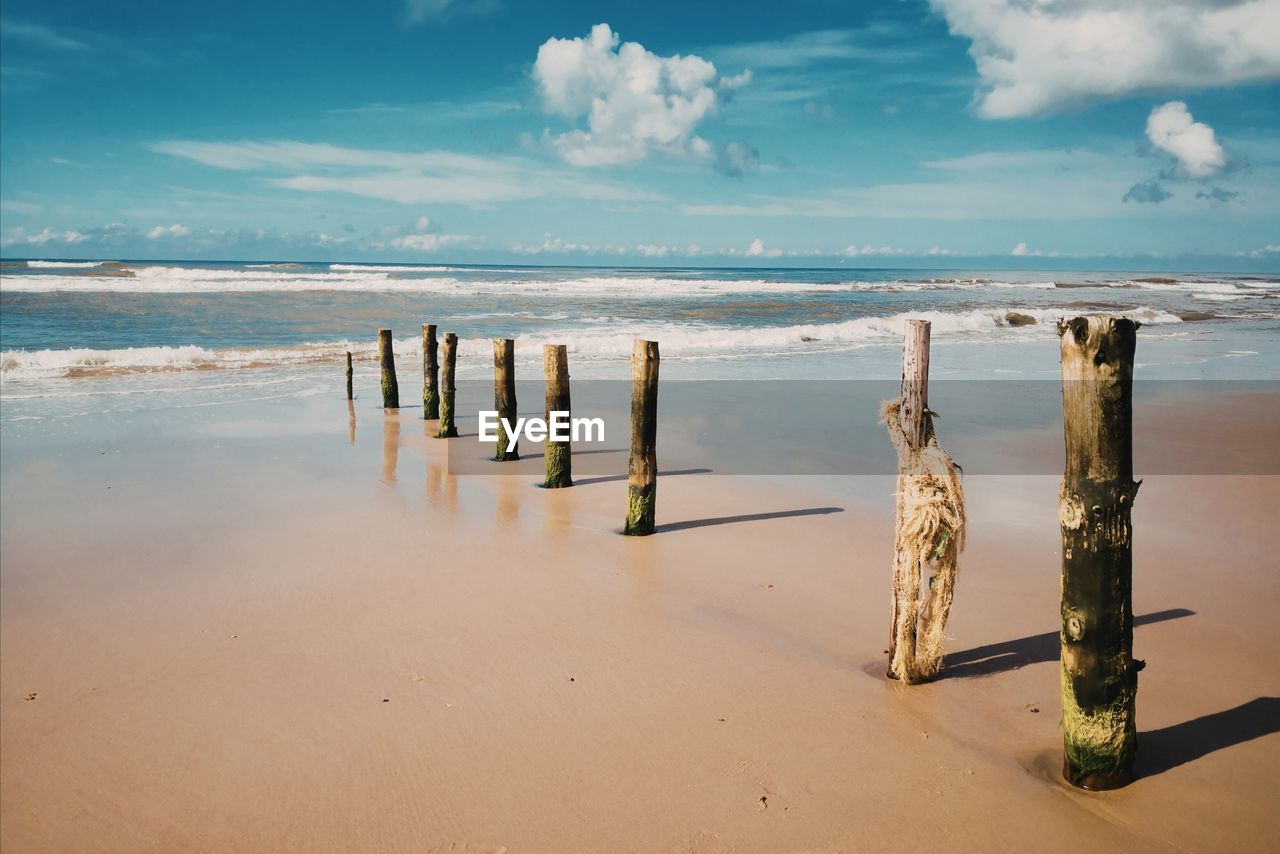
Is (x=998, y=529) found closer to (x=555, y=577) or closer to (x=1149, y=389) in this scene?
(x=555, y=577)

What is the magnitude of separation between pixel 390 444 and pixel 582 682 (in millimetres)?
7540

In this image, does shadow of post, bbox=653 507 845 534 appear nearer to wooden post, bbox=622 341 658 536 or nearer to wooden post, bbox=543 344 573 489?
wooden post, bbox=622 341 658 536

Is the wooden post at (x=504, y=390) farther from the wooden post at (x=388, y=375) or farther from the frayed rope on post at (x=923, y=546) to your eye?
the frayed rope on post at (x=923, y=546)

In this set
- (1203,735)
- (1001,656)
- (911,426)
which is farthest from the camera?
(1001,656)

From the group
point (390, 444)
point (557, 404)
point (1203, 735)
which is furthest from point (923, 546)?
point (390, 444)

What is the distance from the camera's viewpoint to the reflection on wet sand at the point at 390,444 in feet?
32.1

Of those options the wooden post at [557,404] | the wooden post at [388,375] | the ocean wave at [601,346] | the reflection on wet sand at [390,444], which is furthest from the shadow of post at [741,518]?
the ocean wave at [601,346]

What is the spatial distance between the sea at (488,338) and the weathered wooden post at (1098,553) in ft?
47.0

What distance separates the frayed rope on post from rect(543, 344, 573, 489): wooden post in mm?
4784

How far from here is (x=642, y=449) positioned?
24.1ft

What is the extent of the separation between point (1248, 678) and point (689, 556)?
150 inches

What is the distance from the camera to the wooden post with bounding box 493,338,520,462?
10484mm

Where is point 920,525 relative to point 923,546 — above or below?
above

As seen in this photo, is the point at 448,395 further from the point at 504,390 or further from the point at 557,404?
the point at 557,404
